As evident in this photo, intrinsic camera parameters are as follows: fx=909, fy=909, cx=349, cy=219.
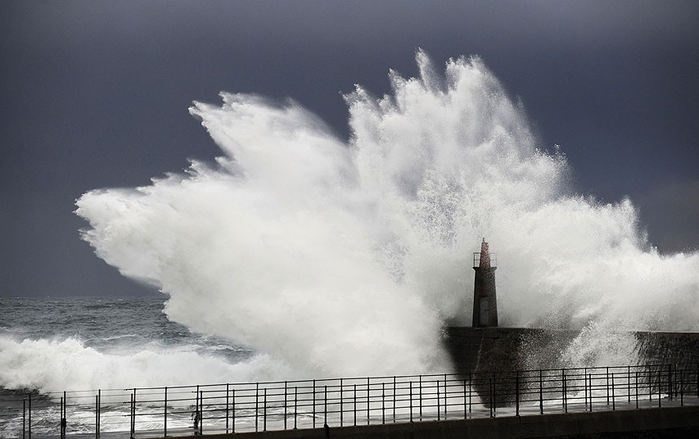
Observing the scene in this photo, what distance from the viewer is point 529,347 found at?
2027cm

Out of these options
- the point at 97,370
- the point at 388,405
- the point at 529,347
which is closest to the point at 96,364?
the point at 97,370

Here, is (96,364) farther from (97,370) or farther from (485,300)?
(485,300)

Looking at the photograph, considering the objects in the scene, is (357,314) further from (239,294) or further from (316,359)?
(239,294)

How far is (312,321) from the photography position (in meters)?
24.2

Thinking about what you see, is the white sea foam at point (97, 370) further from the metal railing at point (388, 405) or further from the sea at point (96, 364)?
the metal railing at point (388, 405)

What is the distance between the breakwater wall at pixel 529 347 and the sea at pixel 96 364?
876cm

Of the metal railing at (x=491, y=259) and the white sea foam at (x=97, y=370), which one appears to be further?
the white sea foam at (x=97, y=370)

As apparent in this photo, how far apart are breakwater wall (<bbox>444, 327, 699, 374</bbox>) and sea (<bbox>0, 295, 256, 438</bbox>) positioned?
28.7 feet

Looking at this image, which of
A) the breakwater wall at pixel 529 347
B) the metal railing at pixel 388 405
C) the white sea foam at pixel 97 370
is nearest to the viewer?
the metal railing at pixel 388 405

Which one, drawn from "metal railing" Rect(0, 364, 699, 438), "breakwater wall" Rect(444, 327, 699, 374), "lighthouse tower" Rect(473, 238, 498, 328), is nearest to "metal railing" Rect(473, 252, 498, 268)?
"lighthouse tower" Rect(473, 238, 498, 328)

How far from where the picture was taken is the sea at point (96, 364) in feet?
87.4

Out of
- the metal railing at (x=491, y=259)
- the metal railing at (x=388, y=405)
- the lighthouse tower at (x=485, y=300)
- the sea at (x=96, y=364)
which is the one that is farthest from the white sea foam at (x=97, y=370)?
the lighthouse tower at (x=485, y=300)

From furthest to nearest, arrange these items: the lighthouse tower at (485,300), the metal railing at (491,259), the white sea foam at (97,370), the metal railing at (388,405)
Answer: the white sea foam at (97,370), the metal railing at (491,259), the lighthouse tower at (485,300), the metal railing at (388,405)

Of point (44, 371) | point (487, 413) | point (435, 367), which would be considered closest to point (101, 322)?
point (44, 371)
